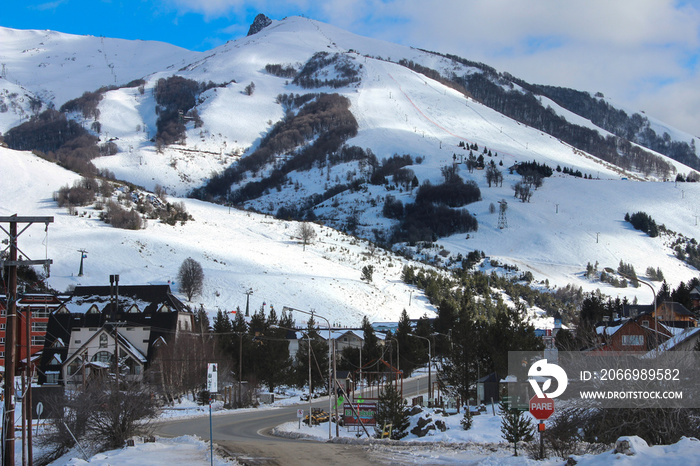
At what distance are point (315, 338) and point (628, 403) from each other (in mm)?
57289

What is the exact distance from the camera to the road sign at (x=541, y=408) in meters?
20.4

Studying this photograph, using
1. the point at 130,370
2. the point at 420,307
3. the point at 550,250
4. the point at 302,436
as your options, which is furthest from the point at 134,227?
the point at 550,250

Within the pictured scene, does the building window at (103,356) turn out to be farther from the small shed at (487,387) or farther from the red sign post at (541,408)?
the red sign post at (541,408)

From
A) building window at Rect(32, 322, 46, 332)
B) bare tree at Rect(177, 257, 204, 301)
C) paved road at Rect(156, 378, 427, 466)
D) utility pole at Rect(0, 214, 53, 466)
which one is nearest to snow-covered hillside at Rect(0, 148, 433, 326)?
bare tree at Rect(177, 257, 204, 301)

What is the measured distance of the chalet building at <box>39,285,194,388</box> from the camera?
67.4 meters

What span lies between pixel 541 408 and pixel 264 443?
1762 cm

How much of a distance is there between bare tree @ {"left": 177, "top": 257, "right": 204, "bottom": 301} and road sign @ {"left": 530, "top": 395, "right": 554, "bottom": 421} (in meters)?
81.1

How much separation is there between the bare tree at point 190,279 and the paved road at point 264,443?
150 feet

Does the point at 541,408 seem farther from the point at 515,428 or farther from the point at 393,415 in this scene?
the point at 393,415

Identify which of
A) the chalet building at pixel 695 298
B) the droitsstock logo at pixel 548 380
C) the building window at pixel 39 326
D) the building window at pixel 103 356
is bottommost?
the building window at pixel 103 356

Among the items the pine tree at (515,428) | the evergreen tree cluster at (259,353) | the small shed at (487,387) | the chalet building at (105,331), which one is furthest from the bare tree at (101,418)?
the chalet building at (105,331)

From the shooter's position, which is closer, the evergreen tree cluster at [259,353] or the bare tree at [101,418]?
the bare tree at [101,418]

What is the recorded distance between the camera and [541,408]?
67.5 feet

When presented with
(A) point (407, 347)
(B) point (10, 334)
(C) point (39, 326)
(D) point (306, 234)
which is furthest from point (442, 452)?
(D) point (306, 234)
